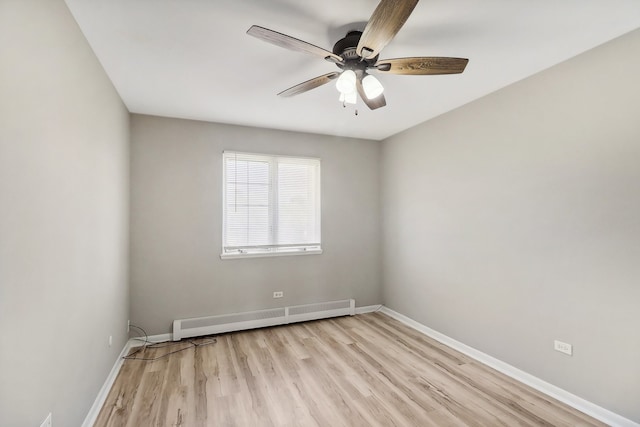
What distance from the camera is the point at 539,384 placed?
2467 millimetres

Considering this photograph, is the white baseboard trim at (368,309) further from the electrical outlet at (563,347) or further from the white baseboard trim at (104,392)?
the white baseboard trim at (104,392)

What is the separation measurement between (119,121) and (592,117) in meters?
3.94

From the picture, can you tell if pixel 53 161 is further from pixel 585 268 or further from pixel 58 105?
pixel 585 268

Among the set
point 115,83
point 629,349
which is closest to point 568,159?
point 629,349

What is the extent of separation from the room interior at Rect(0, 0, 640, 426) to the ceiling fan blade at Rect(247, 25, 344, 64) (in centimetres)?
23

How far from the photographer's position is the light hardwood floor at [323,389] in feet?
7.02

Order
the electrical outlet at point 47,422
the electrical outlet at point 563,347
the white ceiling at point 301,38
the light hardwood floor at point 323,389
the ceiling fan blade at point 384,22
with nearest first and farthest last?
the ceiling fan blade at point 384,22 < the electrical outlet at point 47,422 < the white ceiling at point 301,38 < the light hardwood floor at point 323,389 < the electrical outlet at point 563,347

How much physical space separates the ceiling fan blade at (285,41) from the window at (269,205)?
7.51 ft

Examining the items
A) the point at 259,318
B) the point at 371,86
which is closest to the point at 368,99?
the point at 371,86

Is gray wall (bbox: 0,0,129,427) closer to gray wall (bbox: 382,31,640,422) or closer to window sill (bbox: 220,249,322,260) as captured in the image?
window sill (bbox: 220,249,322,260)

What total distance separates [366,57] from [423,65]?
0.35 meters

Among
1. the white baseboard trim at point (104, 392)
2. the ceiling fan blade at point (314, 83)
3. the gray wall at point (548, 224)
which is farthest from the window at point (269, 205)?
the ceiling fan blade at point (314, 83)

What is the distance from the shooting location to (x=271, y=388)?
2.52 metres

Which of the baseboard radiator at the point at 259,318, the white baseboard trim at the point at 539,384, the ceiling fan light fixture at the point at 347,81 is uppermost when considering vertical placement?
the ceiling fan light fixture at the point at 347,81
